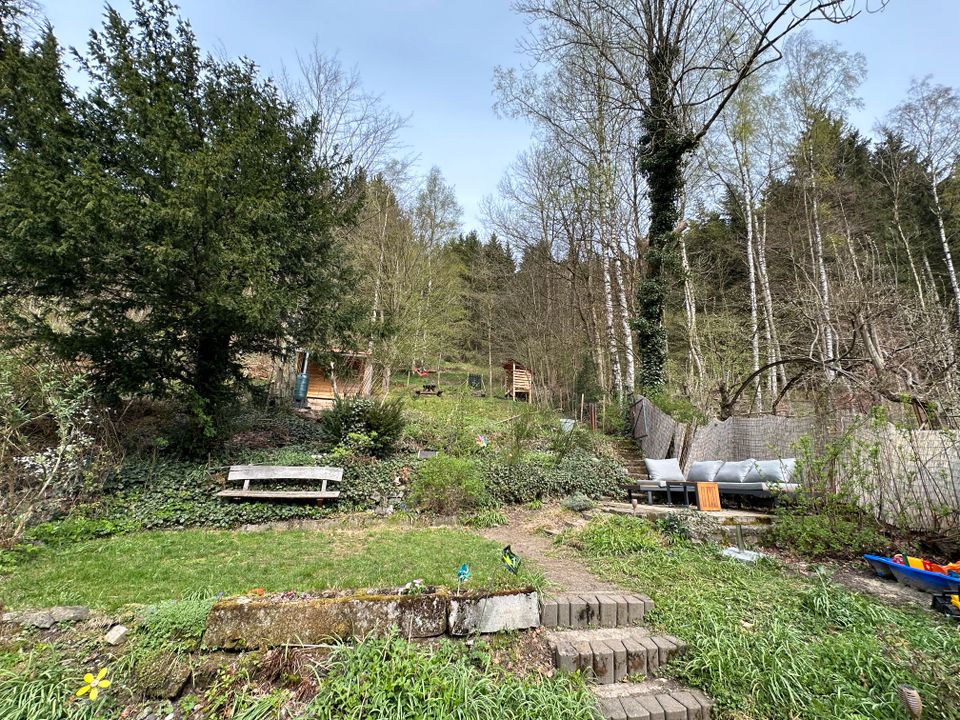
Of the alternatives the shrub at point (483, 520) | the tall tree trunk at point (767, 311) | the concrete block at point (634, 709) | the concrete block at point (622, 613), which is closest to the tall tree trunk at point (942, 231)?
the tall tree trunk at point (767, 311)

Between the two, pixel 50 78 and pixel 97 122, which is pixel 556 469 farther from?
pixel 50 78

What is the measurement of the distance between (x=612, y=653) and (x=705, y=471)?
15.8 feet

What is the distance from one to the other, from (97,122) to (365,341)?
4.86 meters

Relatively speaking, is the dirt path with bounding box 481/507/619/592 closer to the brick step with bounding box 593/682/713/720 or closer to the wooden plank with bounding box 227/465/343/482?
the brick step with bounding box 593/682/713/720

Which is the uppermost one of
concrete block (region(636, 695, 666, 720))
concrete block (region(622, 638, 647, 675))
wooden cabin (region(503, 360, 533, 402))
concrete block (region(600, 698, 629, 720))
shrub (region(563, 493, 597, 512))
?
wooden cabin (region(503, 360, 533, 402))

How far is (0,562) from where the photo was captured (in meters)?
3.48

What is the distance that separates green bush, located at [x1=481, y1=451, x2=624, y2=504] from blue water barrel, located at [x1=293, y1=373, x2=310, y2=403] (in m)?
6.78

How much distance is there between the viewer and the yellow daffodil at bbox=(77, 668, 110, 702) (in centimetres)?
186

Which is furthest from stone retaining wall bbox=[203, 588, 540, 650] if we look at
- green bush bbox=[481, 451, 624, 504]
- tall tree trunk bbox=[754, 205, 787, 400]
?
tall tree trunk bbox=[754, 205, 787, 400]

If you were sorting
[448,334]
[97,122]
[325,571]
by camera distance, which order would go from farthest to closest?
[448,334] → [97,122] → [325,571]

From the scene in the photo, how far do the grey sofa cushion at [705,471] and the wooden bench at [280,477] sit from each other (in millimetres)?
5585

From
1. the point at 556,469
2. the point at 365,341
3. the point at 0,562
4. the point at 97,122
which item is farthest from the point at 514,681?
the point at 97,122

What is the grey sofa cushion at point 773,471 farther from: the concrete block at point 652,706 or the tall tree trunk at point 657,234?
the tall tree trunk at point 657,234

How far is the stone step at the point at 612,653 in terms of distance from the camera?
243 cm
